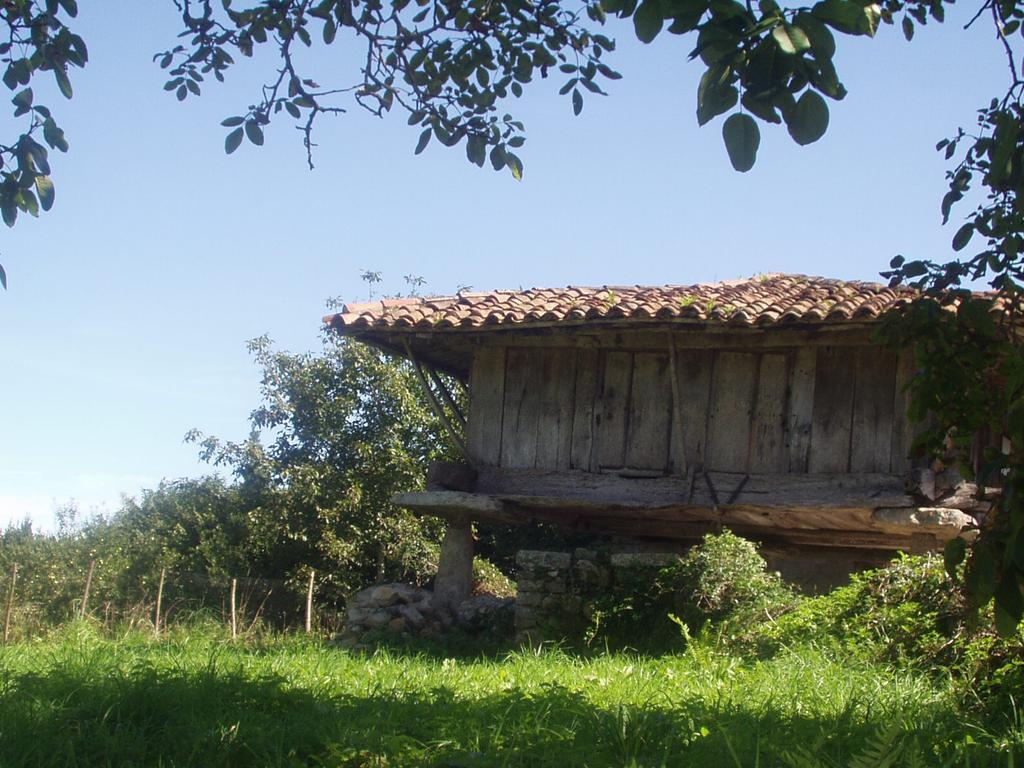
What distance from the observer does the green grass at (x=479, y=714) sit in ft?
12.6

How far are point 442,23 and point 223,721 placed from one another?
11.2 ft

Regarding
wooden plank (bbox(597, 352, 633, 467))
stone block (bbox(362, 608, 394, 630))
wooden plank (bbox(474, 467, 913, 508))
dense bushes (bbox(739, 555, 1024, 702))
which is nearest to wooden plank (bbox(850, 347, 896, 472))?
wooden plank (bbox(474, 467, 913, 508))

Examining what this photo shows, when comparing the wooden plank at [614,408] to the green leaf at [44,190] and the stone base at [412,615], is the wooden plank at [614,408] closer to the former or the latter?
the stone base at [412,615]

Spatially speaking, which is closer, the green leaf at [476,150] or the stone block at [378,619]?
the green leaf at [476,150]

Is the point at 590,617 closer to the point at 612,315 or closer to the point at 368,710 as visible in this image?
the point at 612,315

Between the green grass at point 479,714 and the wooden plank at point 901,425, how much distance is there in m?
2.52

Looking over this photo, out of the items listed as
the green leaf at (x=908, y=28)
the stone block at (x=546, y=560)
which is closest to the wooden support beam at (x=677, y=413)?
the stone block at (x=546, y=560)

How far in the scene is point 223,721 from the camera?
454cm

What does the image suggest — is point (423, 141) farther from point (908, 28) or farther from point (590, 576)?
point (590, 576)

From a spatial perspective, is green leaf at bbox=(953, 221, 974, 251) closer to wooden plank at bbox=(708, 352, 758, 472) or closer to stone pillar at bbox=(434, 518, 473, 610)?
wooden plank at bbox=(708, 352, 758, 472)

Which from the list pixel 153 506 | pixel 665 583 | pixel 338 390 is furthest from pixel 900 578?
pixel 153 506

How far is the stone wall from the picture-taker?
861 centimetres

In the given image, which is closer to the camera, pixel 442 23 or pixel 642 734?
pixel 642 734

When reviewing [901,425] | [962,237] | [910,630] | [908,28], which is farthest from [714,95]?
[901,425]
